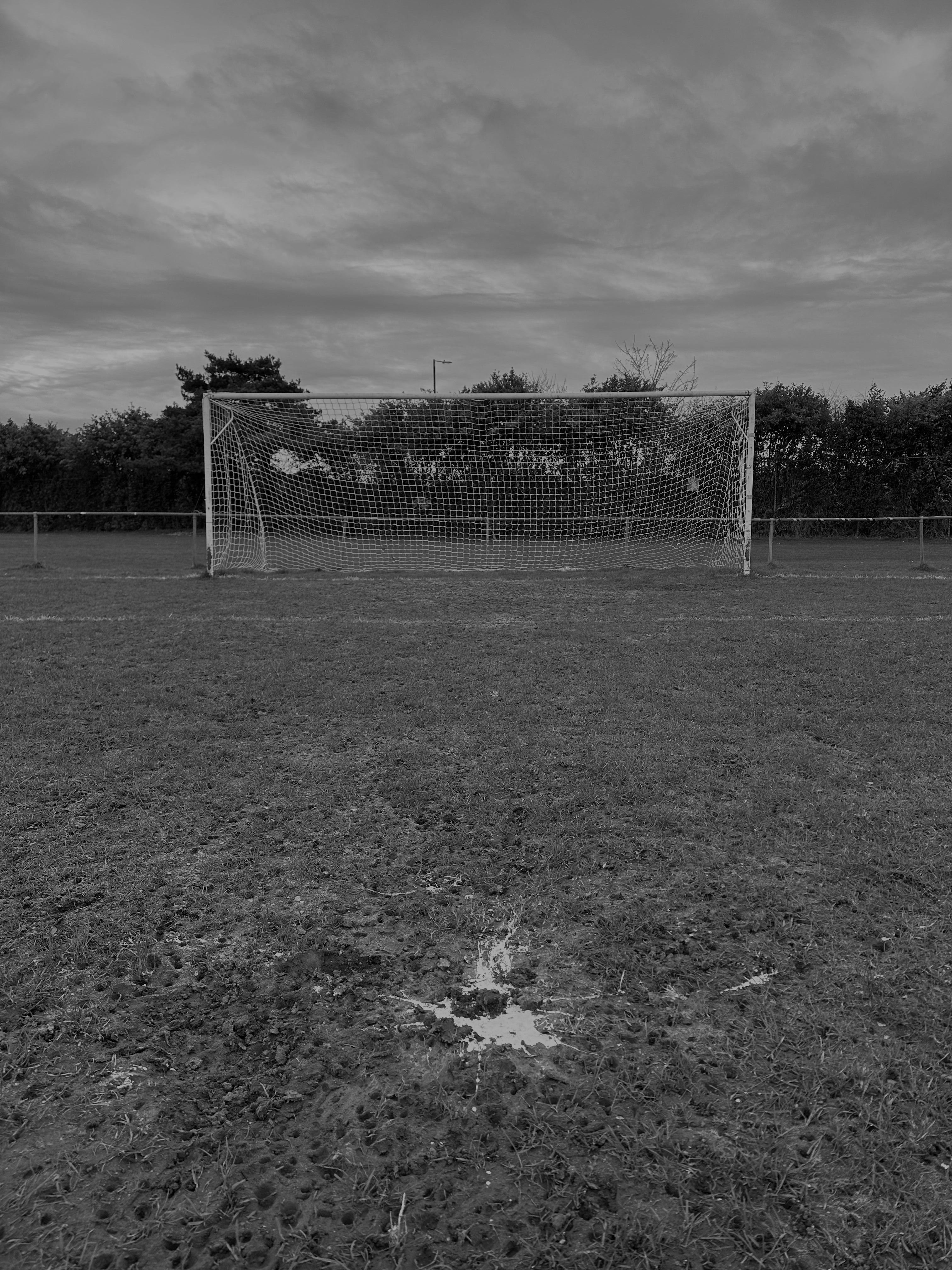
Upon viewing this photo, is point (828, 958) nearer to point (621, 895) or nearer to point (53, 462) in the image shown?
point (621, 895)

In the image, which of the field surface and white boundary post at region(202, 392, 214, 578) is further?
white boundary post at region(202, 392, 214, 578)

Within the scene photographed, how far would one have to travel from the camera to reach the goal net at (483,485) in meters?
16.6

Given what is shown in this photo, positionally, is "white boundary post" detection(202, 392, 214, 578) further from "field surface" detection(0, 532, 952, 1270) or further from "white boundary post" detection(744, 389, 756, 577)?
"field surface" detection(0, 532, 952, 1270)

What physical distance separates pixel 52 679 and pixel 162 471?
91.4 feet

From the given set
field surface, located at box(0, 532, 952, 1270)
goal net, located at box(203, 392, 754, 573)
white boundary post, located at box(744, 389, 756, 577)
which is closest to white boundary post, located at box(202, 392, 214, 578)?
goal net, located at box(203, 392, 754, 573)

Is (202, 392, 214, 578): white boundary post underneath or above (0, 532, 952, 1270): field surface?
above

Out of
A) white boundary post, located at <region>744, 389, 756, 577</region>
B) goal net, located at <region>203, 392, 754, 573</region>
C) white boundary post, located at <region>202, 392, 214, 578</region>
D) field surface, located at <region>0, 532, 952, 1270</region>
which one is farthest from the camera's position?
goal net, located at <region>203, 392, 754, 573</region>

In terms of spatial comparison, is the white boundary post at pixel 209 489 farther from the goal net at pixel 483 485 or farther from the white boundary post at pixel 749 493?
the white boundary post at pixel 749 493

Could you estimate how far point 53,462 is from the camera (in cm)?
3444

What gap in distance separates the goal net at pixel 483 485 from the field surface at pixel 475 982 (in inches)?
460

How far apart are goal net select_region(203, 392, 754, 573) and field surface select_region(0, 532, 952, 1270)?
1168 centimetres

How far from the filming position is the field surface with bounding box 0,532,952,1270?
1609 millimetres

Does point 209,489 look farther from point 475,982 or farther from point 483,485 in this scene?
point 475,982

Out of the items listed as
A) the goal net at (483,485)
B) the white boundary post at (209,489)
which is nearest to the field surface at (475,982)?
the white boundary post at (209,489)
